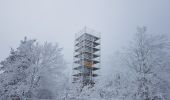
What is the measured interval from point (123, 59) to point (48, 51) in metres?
9.37

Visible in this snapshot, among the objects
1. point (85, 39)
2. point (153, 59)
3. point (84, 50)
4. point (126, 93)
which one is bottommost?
point (126, 93)

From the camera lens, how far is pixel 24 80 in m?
18.1

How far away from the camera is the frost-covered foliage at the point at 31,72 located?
17438 millimetres

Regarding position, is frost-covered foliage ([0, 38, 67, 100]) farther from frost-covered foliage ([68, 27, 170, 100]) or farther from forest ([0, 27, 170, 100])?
frost-covered foliage ([68, 27, 170, 100])

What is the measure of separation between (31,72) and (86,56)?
27044 millimetres

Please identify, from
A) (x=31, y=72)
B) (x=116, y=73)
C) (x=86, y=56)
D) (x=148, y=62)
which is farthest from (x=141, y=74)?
(x=86, y=56)

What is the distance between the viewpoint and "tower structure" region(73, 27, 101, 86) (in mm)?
43531

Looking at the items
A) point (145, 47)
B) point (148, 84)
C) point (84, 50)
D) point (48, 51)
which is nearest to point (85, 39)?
point (84, 50)

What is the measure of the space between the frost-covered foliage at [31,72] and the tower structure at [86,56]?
20.3m

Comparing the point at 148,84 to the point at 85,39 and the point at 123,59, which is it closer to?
the point at 123,59

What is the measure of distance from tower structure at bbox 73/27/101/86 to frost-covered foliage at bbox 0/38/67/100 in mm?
20293

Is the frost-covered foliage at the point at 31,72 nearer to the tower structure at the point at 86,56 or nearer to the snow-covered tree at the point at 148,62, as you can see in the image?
the snow-covered tree at the point at 148,62

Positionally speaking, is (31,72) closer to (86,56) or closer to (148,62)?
→ (148,62)

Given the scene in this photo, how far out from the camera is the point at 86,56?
44844mm
